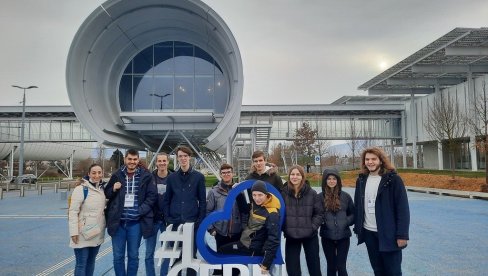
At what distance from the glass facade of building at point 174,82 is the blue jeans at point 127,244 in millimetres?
11874

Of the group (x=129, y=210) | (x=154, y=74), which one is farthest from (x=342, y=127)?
(x=129, y=210)

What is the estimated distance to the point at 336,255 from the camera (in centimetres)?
436

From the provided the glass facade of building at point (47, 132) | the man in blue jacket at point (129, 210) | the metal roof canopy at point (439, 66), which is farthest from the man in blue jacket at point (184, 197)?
the glass facade of building at point (47, 132)

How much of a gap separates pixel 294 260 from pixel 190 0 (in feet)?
37.2

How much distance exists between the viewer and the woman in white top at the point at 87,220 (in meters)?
4.33

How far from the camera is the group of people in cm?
384

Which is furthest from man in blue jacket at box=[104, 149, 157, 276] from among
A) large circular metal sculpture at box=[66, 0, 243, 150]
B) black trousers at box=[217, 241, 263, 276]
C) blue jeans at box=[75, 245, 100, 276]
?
large circular metal sculpture at box=[66, 0, 243, 150]

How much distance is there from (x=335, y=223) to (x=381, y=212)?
0.63 meters

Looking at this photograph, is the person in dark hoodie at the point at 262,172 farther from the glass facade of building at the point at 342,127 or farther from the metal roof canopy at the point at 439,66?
the glass facade of building at the point at 342,127

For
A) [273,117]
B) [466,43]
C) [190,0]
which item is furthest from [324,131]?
[190,0]

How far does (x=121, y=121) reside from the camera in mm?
15406

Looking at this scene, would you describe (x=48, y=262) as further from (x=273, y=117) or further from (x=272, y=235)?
(x=273, y=117)

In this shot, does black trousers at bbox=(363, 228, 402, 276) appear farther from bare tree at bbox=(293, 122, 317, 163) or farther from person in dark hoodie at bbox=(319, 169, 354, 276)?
bare tree at bbox=(293, 122, 317, 163)

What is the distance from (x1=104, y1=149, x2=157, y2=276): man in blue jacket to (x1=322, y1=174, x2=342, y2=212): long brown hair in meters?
2.28
